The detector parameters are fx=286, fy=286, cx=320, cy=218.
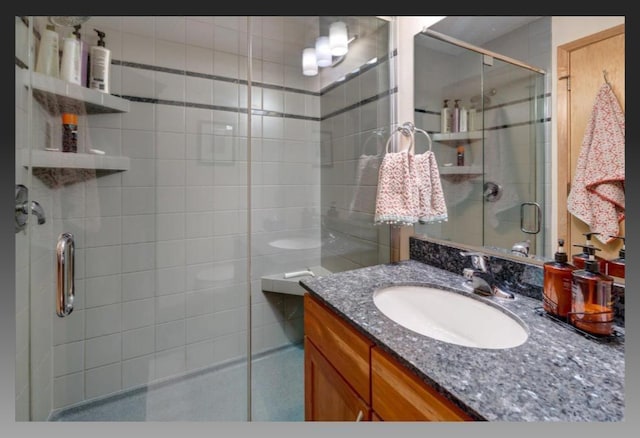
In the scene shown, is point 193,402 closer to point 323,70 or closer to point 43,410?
point 43,410

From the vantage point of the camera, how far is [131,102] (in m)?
1.32

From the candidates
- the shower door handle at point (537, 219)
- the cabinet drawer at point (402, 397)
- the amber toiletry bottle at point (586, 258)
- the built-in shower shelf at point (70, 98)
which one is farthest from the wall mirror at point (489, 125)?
the built-in shower shelf at point (70, 98)

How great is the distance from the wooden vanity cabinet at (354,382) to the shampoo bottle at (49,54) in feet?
4.10

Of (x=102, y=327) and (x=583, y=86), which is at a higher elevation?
(x=583, y=86)

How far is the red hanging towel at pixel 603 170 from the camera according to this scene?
2.26ft

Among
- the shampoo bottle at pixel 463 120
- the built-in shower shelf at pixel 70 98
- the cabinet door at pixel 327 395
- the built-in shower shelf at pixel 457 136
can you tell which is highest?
the built-in shower shelf at pixel 70 98

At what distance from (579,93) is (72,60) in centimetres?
171

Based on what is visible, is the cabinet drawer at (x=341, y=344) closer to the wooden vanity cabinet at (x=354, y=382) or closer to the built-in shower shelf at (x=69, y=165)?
the wooden vanity cabinet at (x=354, y=382)

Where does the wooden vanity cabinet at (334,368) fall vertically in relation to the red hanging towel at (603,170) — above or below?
below

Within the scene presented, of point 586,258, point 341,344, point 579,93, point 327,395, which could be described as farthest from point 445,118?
point 327,395

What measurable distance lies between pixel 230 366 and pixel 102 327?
64 centimetres

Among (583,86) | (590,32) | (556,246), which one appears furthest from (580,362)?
(590,32)

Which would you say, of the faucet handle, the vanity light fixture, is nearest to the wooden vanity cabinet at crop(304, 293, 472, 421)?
the faucet handle

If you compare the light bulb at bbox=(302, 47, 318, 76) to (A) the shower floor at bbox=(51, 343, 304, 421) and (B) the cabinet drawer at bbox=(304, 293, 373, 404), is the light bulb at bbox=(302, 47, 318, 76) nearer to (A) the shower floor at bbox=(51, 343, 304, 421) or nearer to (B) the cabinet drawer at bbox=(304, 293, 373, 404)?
(B) the cabinet drawer at bbox=(304, 293, 373, 404)
